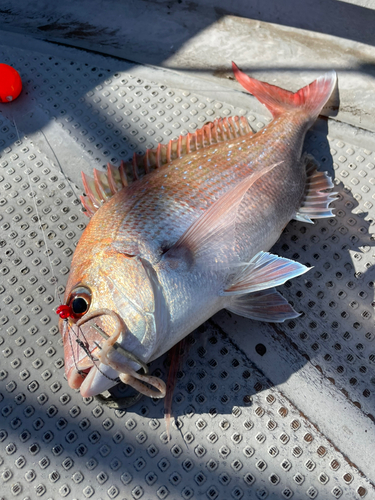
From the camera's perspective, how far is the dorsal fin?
200 centimetres

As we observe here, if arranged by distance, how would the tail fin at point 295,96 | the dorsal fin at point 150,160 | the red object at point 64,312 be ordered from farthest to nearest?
the tail fin at point 295,96, the dorsal fin at point 150,160, the red object at point 64,312

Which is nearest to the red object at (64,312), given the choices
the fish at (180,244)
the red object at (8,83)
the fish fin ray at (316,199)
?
the fish at (180,244)

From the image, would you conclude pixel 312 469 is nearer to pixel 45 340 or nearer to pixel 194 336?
pixel 194 336

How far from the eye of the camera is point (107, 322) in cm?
149

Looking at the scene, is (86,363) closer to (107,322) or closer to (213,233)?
(107,322)

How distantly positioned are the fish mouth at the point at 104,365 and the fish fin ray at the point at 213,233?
41 cm

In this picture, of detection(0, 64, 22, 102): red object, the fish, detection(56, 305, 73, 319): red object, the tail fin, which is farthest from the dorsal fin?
detection(0, 64, 22, 102): red object

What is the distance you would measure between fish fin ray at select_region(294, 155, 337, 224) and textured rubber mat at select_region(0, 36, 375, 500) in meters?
0.16

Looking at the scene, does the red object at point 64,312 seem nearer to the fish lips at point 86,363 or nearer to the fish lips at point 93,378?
the fish lips at point 86,363

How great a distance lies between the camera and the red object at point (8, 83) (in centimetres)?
259

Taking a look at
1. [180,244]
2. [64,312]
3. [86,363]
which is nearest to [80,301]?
[64,312]

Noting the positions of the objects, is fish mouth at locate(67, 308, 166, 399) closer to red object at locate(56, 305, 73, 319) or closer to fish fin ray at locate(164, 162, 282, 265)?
red object at locate(56, 305, 73, 319)

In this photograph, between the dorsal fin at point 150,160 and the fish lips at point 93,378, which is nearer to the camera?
the fish lips at point 93,378

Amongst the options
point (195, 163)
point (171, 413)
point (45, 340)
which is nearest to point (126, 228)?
point (195, 163)
